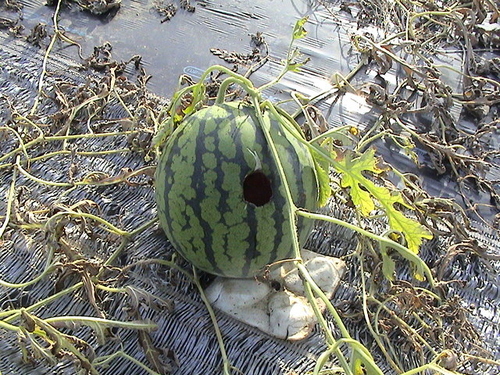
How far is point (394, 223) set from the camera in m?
1.20

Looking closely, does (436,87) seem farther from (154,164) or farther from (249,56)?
(154,164)

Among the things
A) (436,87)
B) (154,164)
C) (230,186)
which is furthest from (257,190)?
(436,87)

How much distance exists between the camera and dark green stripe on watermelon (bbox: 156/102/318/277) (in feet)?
4.32

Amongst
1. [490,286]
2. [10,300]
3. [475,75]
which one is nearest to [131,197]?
[10,300]

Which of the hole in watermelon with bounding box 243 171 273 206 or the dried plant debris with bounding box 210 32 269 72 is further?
the dried plant debris with bounding box 210 32 269 72

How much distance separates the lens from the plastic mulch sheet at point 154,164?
Result: 1457mm

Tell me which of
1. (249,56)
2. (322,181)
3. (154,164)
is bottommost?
(154,164)

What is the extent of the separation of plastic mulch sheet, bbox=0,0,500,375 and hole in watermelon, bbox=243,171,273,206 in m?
0.37

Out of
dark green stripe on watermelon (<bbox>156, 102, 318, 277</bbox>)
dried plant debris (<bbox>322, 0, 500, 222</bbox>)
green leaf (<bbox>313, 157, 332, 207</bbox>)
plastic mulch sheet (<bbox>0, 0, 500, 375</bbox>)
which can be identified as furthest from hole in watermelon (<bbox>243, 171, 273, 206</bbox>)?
dried plant debris (<bbox>322, 0, 500, 222</bbox>)

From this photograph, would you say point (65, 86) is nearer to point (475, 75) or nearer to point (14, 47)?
point (14, 47)

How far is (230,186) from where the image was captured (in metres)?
1.32

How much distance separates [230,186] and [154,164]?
646 millimetres

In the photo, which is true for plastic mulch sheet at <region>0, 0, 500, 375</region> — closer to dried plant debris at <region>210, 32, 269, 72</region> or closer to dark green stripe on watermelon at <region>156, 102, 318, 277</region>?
dried plant debris at <region>210, 32, 269, 72</region>

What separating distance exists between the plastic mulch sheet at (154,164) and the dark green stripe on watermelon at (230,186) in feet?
0.73
